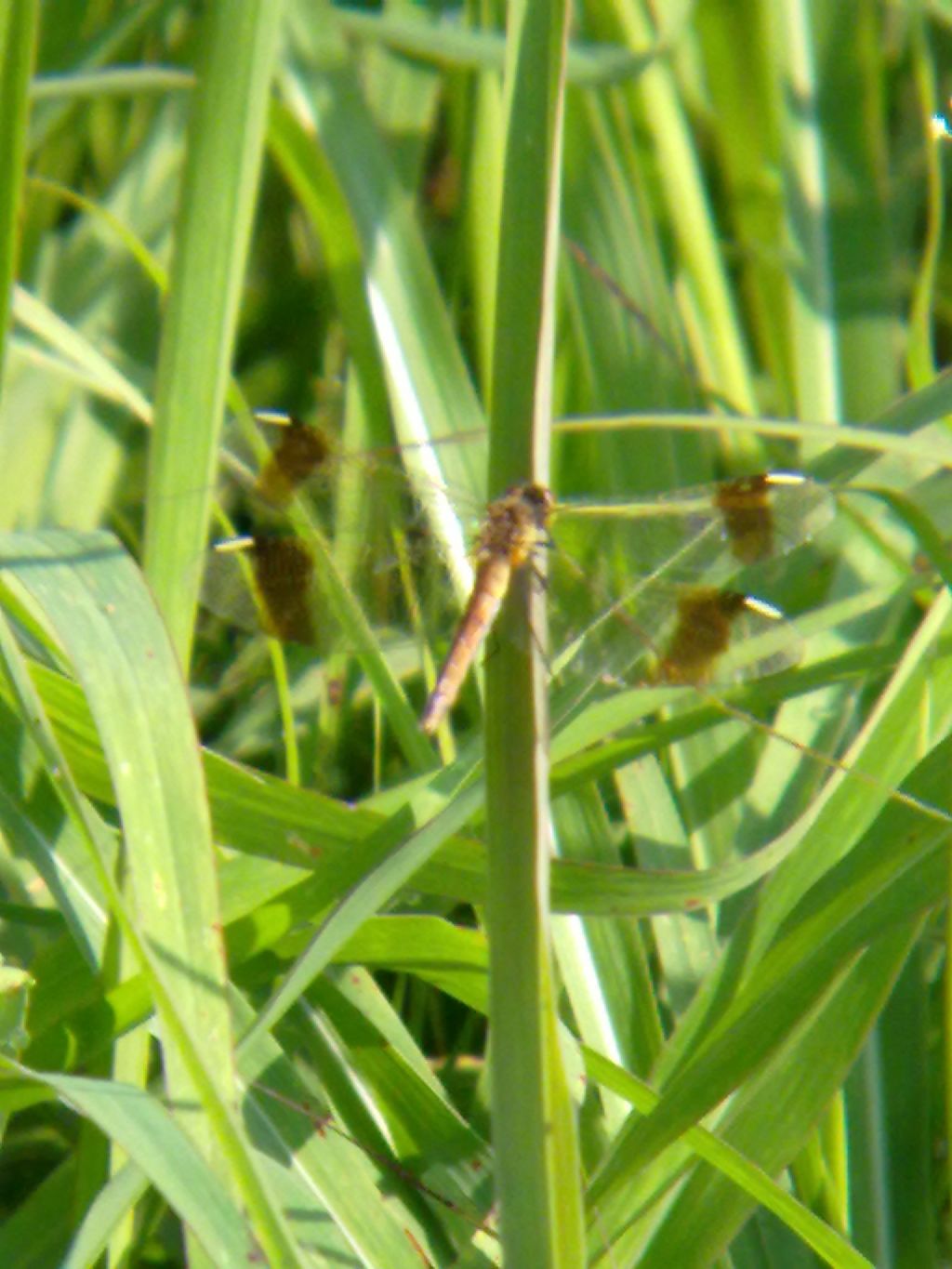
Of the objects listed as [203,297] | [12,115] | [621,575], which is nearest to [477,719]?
[621,575]

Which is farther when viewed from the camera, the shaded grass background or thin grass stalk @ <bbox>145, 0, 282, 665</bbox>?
thin grass stalk @ <bbox>145, 0, 282, 665</bbox>

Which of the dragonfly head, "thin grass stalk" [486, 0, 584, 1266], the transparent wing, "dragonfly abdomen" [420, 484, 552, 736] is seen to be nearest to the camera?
"thin grass stalk" [486, 0, 584, 1266]

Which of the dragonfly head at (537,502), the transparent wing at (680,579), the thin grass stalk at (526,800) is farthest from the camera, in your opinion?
the transparent wing at (680,579)

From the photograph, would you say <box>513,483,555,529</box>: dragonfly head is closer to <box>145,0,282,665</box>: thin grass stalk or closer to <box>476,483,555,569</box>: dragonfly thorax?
<box>476,483,555,569</box>: dragonfly thorax

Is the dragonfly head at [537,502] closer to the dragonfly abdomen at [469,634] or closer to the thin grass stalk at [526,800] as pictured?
the dragonfly abdomen at [469,634]

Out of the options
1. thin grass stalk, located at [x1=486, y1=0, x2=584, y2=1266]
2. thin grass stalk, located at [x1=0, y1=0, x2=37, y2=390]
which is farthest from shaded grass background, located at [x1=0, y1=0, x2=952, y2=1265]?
thin grass stalk, located at [x1=486, y1=0, x2=584, y2=1266]

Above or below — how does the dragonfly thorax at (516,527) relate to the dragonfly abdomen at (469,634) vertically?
above

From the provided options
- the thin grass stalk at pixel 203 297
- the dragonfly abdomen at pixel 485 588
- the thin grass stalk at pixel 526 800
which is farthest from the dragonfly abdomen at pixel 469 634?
the thin grass stalk at pixel 526 800
